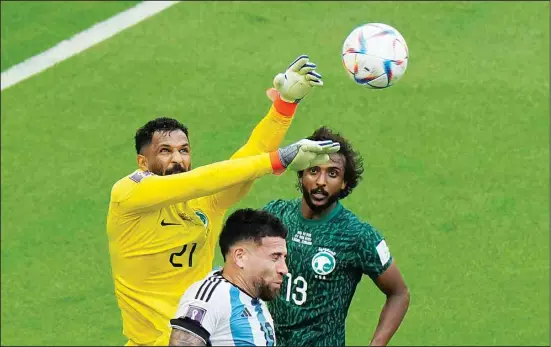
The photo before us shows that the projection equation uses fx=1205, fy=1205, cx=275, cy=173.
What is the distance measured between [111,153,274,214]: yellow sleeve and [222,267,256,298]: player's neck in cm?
64

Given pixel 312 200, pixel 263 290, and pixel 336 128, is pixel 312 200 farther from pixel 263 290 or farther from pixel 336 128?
pixel 336 128

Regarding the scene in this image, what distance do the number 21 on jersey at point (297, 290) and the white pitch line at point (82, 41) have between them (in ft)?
32.0

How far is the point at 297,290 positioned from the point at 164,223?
3.12 ft

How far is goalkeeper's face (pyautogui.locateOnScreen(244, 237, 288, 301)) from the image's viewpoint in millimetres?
6145

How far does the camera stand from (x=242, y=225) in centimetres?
625

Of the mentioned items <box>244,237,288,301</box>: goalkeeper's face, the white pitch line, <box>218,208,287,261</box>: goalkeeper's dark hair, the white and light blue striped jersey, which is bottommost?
the white and light blue striped jersey

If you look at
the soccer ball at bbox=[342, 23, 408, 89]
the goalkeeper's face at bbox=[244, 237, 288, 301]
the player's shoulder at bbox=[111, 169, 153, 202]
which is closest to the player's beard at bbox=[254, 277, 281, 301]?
the goalkeeper's face at bbox=[244, 237, 288, 301]

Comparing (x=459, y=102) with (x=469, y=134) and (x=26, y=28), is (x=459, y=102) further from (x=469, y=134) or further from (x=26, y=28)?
(x=26, y=28)

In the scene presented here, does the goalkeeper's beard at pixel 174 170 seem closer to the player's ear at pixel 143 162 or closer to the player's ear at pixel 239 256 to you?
the player's ear at pixel 143 162

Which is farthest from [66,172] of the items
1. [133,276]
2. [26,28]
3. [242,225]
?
[242,225]

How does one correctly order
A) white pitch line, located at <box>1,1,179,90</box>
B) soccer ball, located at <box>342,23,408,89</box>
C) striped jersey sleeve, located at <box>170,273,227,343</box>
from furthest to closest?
white pitch line, located at <box>1,1,179,90</box>, soccer ball, located at <box>342,23,408,89</box>, striped jersey sleeve, located at <box>170,273,227,343</box>

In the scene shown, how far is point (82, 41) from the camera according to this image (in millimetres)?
17156

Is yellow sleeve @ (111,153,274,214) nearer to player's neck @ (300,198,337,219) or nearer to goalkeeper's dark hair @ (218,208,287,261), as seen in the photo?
goalkeeper's dark hair @ (218,208,287,261)

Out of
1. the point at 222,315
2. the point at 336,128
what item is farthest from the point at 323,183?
the point at 336,128
